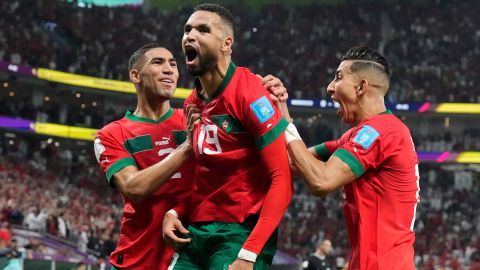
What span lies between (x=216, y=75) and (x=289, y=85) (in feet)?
112

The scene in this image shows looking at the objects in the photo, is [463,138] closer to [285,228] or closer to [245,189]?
[285,228]

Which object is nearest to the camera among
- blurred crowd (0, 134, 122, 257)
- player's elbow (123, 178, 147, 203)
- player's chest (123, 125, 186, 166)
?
player's elbow (123, 178, 147, 203)

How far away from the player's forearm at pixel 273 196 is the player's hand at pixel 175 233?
1.73 ft

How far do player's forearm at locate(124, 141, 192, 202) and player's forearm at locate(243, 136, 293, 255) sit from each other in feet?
1.98

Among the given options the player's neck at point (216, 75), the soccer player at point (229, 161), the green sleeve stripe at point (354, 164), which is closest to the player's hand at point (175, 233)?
the soccer player at point (229, 161)

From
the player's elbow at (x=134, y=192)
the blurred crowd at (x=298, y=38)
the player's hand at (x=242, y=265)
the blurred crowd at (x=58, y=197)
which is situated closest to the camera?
the player's hand at (x=242, y=265)

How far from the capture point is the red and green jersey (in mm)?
4336

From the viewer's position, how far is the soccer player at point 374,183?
14.5 ft

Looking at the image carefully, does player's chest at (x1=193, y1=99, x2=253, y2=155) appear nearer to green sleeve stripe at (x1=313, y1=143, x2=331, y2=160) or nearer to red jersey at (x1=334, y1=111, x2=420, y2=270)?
red jersey at (x1=334, y1=111, x2=420, y2=270)

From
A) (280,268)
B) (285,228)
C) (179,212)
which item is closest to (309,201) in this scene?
(285,228)

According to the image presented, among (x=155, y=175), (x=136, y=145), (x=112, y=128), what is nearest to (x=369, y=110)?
(x=155, y=175)

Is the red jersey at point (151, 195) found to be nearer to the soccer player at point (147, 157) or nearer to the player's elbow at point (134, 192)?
the soccer player at point (147, 157)

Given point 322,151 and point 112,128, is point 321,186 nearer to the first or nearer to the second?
point 322,151

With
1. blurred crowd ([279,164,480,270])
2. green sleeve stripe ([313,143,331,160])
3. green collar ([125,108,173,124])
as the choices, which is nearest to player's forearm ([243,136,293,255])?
green sleeve stripe ([313,143,331,160])
